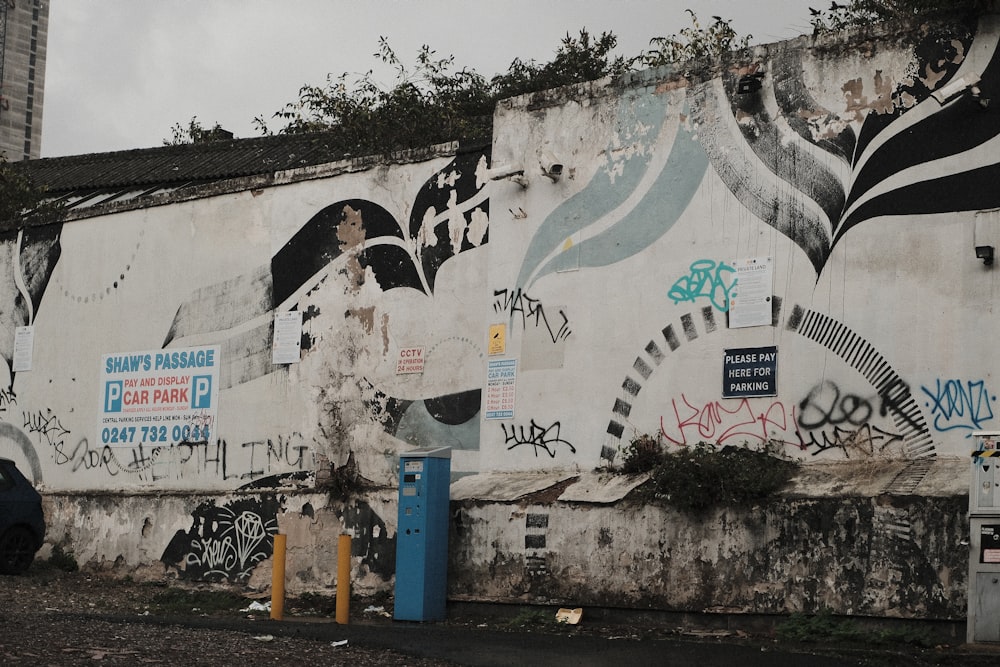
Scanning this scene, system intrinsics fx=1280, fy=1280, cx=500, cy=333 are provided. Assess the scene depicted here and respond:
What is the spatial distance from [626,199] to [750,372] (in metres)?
2.48

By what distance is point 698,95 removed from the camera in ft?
45.4

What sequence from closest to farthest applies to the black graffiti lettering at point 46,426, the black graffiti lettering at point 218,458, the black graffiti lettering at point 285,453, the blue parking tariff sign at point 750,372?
the blue parking tariff sign at point 750,372 < the black graffiti lettering at point 285,453 < the black graffiti lettering at point 218,458 < the black graffiti lettering at point 46,426

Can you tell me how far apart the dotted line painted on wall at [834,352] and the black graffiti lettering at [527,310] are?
1.06 metres

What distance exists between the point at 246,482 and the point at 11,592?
11.0ft

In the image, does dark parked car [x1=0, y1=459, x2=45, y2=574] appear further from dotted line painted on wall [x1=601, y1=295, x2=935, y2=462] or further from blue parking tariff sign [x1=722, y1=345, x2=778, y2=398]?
blue parking tariff sign [x1=722, y1=345, x2=778, y2=398]

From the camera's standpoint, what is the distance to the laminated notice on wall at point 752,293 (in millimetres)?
13023

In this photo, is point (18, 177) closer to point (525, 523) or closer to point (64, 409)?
point (64, 409)

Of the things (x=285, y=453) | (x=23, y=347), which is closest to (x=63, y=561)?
(x=285, y=453)

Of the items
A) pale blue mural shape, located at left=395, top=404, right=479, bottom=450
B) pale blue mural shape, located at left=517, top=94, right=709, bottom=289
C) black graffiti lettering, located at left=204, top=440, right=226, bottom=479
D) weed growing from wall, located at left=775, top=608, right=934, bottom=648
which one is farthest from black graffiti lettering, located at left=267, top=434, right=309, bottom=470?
weed growing from wall, located at left=775, top=608, right=934, bottom=648

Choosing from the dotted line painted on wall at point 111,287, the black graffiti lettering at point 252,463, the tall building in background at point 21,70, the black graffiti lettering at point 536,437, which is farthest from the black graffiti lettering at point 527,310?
the tall building in background at point 21,70

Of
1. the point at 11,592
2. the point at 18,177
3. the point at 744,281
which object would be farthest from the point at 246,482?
the point at 18,177

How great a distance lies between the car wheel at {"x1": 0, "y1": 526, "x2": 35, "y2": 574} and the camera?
54.0 ft

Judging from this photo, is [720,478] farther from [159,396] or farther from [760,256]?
[159,396]

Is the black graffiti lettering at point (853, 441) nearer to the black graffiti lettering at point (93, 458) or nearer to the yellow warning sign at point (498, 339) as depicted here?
the yellow warning sign at point (498, 339)
